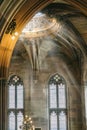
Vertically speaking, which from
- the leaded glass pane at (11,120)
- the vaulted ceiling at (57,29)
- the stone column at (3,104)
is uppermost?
the vaulted ceiling at (57,29)

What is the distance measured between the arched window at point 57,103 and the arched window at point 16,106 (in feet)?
6.09

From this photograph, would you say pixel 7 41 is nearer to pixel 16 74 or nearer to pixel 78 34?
pixel 78 34

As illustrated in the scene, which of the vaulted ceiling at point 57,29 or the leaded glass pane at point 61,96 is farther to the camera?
the leaded glass pane at point 61,96

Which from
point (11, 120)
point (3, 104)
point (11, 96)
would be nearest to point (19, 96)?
point (11, 96)

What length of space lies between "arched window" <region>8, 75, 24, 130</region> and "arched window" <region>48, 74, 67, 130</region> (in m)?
1.86

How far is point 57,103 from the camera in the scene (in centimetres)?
2142

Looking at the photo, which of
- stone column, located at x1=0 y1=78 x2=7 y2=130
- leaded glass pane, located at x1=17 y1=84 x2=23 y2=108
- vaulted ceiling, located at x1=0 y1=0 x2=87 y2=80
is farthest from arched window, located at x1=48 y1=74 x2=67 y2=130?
stone column, located at x1=0 y1=78 x2=7 y2=130

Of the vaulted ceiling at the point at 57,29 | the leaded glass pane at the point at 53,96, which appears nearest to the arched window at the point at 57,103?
the leaded glass pane at the point at 53,96

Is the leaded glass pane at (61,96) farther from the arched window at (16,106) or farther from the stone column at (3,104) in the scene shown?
the stone column at (3,104)

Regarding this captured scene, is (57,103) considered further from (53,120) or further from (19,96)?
(19,96)

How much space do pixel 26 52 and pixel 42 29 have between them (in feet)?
6.82

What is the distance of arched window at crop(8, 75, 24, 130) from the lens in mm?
21500

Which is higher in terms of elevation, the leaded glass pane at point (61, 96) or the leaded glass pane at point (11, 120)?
the leaded glass pane at point (61, 96)

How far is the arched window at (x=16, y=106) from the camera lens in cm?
2150
